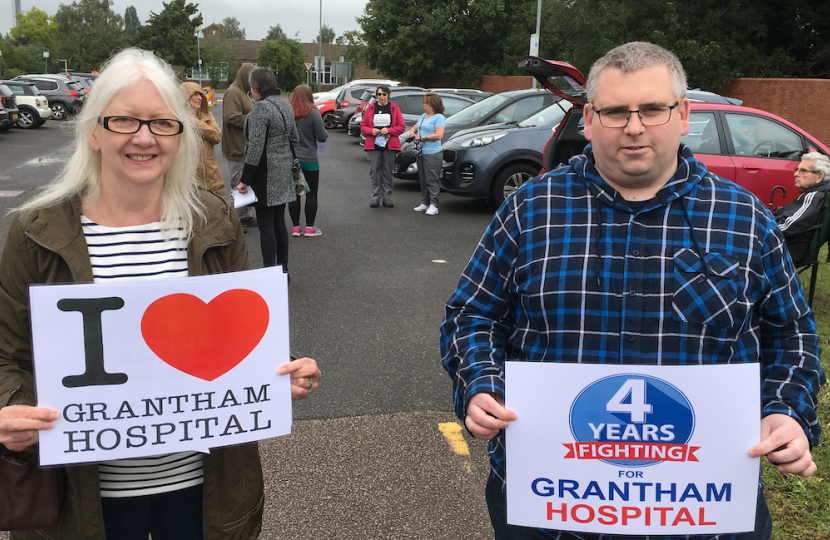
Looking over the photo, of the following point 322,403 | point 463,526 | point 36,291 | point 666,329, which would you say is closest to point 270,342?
point 36,291

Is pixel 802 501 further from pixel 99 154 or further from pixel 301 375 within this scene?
pixel 99 154

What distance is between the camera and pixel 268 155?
260 inches

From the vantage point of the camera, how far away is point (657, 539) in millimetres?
1715

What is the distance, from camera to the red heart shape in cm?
174

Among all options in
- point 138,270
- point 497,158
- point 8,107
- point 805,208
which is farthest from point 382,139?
point 8,107

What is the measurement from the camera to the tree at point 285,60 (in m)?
72.2

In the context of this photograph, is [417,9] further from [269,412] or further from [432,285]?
[269,412]

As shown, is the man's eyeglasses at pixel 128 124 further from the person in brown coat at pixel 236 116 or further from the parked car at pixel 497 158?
the parked car at pixel 497 158

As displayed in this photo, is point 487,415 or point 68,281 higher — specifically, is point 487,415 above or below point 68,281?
below

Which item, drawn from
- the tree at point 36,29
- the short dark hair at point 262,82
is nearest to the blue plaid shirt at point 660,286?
the short dark hair at point 262,82

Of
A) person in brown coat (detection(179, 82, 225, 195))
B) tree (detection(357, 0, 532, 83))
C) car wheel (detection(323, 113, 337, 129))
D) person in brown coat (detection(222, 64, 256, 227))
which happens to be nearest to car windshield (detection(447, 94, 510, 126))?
person in brown coat (detection(222, 64, 256, 227))

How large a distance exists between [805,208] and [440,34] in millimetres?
30514

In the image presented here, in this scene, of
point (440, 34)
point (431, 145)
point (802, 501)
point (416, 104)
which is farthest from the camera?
point (440, 34)

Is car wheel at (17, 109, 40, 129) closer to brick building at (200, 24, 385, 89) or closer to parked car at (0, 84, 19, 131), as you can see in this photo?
parked car at (0, 84, 19, 131)
